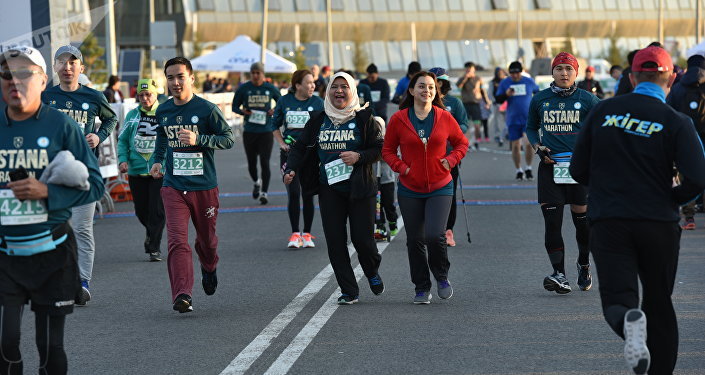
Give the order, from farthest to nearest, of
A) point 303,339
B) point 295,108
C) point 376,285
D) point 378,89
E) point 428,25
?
point 428,25 → point 378,89 → point 295,108 → point 376,285 → point 303,339

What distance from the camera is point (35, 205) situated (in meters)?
6.07

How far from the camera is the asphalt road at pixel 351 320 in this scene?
755cm

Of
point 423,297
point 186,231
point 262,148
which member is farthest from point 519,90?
point 186,231

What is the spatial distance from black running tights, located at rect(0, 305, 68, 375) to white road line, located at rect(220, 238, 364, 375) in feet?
4.58

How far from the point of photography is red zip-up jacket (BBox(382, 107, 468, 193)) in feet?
32.0

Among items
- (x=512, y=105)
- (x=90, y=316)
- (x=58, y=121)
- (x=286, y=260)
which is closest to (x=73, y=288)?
(x=58, y=121)

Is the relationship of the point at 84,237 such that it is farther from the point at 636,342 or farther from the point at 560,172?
the point at 636,342

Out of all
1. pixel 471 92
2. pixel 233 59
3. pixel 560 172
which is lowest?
pixel 471 92

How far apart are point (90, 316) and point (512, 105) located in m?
13.1

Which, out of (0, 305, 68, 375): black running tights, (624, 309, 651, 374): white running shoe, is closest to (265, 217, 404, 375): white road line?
(0, 305, 68, 375): black running tights

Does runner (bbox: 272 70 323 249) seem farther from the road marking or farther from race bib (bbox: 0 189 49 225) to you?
race bib (bbox: 0 189 49 225)

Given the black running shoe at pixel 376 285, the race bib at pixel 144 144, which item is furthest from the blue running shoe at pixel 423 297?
the race bib at pixel 144 144

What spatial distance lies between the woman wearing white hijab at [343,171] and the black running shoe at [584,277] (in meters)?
1.59

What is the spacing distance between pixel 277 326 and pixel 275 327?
4cm
